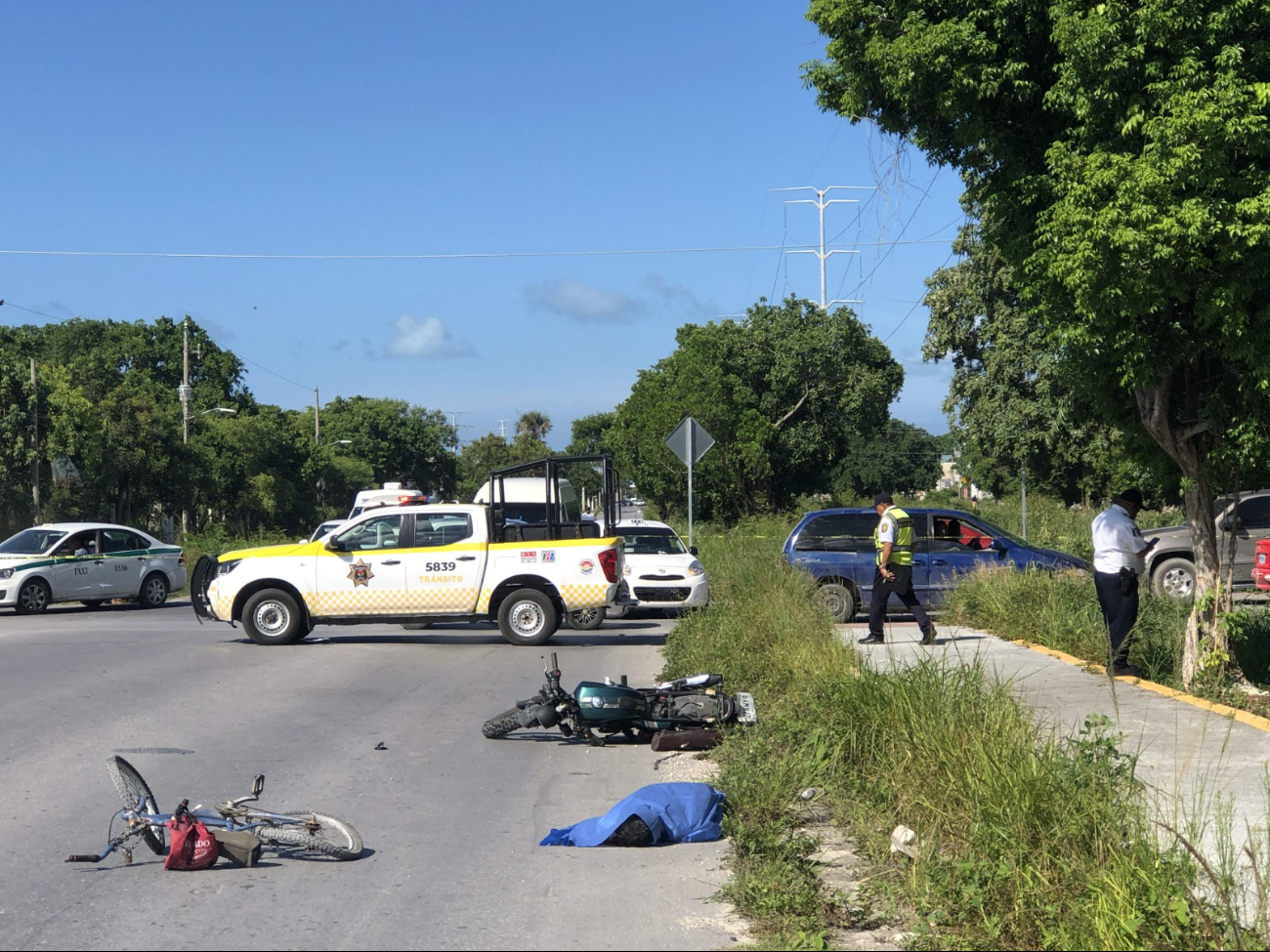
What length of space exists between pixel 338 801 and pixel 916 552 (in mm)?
12291

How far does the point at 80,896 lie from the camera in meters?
5.74

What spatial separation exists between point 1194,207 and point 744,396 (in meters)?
42.1

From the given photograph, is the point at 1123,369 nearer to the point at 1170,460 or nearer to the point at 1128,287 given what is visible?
the point at 1128,287

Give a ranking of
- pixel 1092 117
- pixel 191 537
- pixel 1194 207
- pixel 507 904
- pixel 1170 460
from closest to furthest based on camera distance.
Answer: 1. pixel 507 904
2. pixel 1194 207
3. pixel 1092 117
4. pixel 1170 460
5. pixel 191 537

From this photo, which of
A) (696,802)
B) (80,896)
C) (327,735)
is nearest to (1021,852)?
(696,802)

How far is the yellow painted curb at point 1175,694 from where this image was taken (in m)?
8.46

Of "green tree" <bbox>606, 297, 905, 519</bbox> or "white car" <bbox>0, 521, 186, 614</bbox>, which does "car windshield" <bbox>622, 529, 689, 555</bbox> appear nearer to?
"white car" <bbox>0, 521, 186, 614</bbox>

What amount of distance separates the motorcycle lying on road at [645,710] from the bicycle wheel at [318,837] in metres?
2.93

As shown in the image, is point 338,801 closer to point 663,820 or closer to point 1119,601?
point 663,820

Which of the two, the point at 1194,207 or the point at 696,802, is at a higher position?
the point at 1194,207

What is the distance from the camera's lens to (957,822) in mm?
5688

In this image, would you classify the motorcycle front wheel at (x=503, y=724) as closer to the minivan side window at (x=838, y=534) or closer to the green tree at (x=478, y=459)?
the minivan side window at (x=838, y=534)

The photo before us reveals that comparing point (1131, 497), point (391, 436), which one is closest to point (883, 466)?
point (391, 436)

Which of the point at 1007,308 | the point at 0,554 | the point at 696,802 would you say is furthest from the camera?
the point at 1007,308
